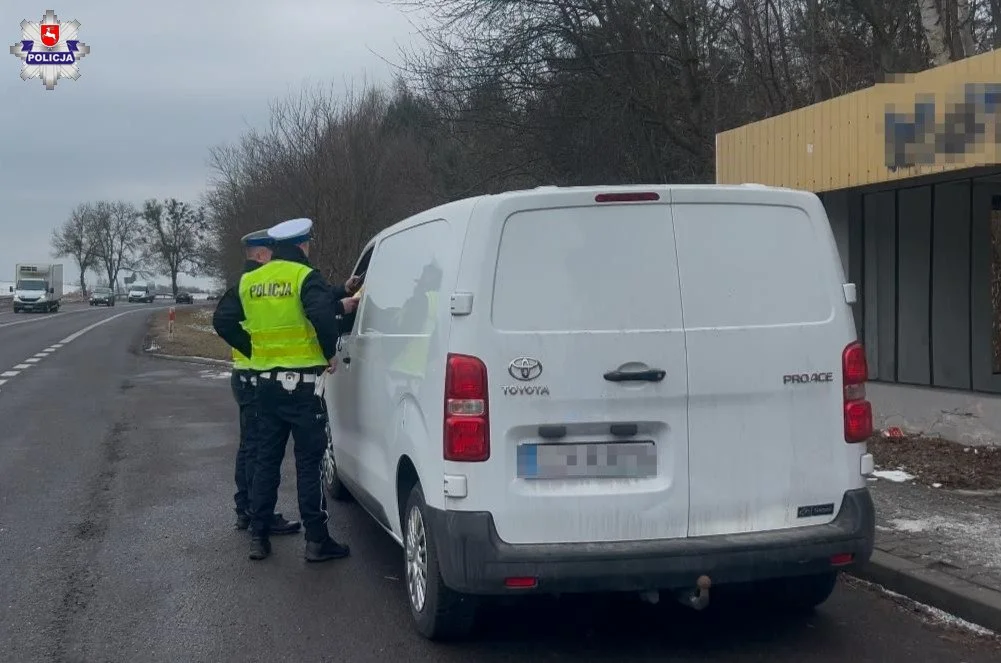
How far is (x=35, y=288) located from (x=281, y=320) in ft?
192

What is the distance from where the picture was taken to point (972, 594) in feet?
16.5

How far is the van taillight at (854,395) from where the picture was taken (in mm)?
4492

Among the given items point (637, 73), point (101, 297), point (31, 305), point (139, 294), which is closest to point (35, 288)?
point (31, 305)

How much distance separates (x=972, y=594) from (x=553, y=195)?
279cm

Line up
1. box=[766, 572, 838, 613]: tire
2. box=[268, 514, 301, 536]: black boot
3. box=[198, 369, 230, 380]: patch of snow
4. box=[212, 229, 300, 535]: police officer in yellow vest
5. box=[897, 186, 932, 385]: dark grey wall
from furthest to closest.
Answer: box=[198, 369, 230, 380]: patch of snow
box=[897, 186, 932, 385]: dark grey wall
box=[268, 514, 301, 536]: black boot
box=[212, 229, 300, 535]: police officer in yellow vest
box=[766, 572, 838, 613]: tire

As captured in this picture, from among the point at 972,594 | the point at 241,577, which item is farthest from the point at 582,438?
the point at 241,577

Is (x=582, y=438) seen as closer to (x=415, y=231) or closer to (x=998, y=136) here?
(x=415, y=231)

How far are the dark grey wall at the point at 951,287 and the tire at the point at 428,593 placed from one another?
23.2 feet

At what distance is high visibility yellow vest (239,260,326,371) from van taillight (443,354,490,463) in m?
2.01

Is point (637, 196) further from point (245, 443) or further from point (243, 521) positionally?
point (243, 521)

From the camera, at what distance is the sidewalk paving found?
201 inches

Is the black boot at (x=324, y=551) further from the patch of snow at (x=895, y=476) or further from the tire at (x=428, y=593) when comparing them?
the patch of snow at (x=895, y=476)

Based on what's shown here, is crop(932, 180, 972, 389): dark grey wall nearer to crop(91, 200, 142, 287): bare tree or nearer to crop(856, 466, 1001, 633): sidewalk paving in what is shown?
crop(856, 466, 1001, 633): sidewalk paving

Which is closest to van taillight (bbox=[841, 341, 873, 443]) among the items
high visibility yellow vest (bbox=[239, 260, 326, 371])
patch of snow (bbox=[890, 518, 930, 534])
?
patch of snow (bbox=[890, 518, 930, 534])
